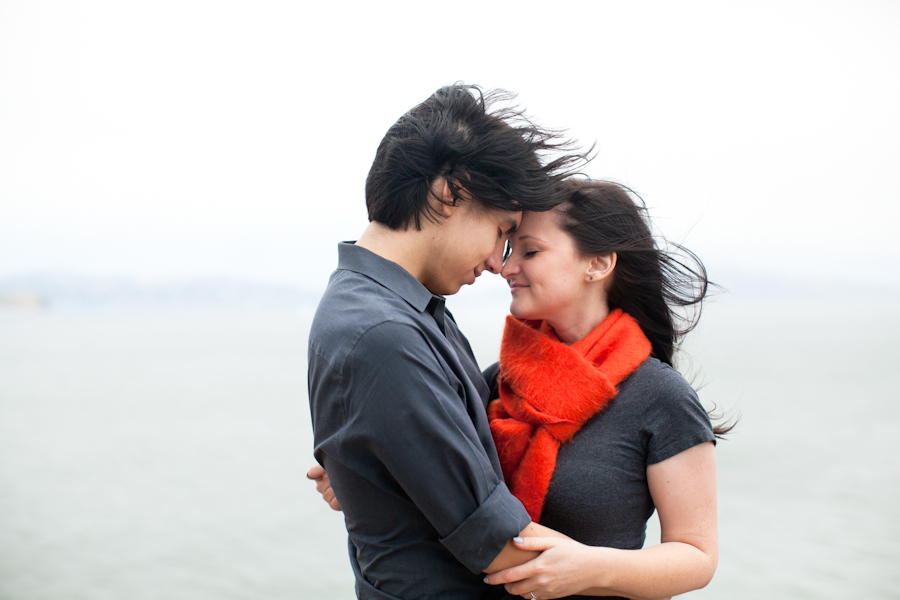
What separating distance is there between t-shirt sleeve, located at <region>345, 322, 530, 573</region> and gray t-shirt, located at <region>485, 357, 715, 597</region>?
0.34 m

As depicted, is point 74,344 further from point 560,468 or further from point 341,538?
point 560,468

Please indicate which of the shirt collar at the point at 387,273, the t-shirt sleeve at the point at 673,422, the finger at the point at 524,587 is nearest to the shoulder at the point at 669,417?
the t-shirt sleeve at the point at 673,422

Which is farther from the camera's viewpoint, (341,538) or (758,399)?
(758,399)

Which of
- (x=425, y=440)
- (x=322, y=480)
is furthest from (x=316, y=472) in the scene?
(x=425, y=440)

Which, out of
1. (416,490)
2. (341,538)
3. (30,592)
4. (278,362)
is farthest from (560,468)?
(278,362)

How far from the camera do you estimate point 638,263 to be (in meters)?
1.67

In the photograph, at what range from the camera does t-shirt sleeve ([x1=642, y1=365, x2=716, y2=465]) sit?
1384 millimetres

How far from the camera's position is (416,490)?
3.62 feet

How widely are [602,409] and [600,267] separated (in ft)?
1.19

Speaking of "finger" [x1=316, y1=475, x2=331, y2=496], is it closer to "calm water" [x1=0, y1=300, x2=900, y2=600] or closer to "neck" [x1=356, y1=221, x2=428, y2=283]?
"neck" [x1=356, y1=221, x2=428, y2=283]

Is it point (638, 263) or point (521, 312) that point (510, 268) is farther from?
point (638, 263)

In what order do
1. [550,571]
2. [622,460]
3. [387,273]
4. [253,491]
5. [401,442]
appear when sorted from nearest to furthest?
[401,442]
[550,571]
[387,273]
[622,460]
[253,491]

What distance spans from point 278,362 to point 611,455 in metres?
29.8

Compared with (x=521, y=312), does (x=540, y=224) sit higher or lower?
higher
